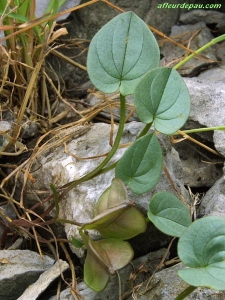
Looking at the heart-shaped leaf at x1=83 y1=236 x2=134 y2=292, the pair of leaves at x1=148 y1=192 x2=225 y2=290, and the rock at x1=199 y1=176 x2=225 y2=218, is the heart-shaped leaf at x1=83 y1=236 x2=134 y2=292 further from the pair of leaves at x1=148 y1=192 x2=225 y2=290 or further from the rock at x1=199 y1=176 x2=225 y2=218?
the rock at x1=199 y1=176 x2=225 y2=218

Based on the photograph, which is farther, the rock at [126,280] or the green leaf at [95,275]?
the rock at [126,280]

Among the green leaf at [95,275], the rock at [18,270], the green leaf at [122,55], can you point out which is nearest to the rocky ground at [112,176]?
the rock at [18,270]

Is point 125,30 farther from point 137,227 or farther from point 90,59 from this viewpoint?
point 137,227

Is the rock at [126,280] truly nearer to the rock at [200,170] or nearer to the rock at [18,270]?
the rock at [18,270]

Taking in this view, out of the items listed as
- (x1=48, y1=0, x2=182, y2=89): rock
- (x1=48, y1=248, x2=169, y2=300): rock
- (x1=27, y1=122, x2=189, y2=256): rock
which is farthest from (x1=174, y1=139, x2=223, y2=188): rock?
(x1=48, y1=0, x2=182, y2=89): rock

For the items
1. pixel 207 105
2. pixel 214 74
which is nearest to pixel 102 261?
pixel 207 105

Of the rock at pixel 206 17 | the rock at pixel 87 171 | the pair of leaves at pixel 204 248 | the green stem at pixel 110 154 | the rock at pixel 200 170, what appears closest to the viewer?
the pair of leaves at pixel 204 248
